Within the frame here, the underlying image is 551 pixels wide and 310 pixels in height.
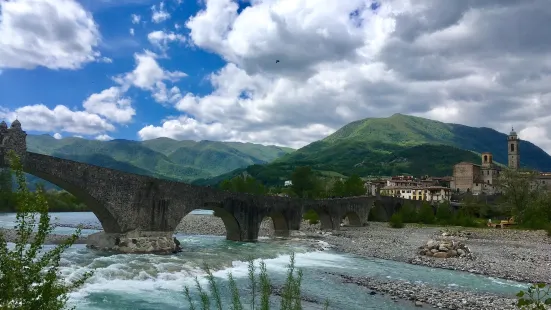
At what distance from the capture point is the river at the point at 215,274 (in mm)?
17141

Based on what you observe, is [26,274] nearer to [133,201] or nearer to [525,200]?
[133,201]

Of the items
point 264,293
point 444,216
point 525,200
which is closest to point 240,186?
point 444,216

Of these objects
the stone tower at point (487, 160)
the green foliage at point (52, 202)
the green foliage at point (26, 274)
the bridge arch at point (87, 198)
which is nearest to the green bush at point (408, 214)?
the stone tower at point (487, 160)

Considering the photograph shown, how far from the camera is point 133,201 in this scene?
101 ft

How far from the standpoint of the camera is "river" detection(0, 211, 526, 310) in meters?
17.1

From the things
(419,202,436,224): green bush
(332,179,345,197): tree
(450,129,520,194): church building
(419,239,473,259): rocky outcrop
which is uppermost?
(450,129,520,194): church building

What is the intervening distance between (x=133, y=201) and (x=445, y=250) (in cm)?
2346

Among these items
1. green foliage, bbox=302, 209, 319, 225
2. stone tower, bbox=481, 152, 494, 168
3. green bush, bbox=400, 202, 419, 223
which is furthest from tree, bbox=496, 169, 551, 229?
stone tower, bbox=481, 152, 494, 168

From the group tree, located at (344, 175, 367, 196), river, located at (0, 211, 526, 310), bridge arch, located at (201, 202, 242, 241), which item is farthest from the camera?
tree, located at (344, 175, 367, 196)

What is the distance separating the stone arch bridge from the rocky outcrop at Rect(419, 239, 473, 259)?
652 inches

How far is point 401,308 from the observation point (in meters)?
16.5

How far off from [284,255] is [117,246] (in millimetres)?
11892

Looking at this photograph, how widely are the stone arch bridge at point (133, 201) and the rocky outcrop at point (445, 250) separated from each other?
1656 centimetres

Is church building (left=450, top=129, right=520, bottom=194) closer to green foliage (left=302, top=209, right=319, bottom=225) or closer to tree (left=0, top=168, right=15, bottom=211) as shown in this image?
green foliage (left=302, top=209, right=319, bottom=225)
